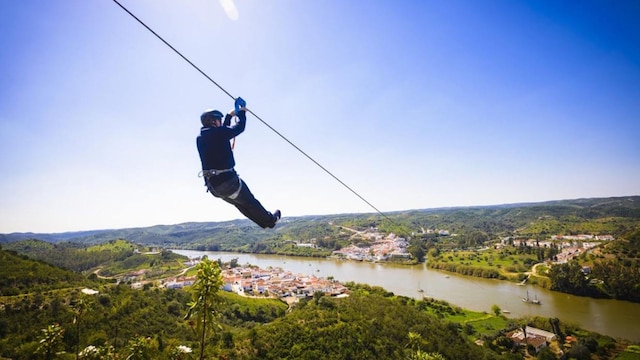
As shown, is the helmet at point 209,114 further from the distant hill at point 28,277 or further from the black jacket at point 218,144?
the distant hill at point 28,277

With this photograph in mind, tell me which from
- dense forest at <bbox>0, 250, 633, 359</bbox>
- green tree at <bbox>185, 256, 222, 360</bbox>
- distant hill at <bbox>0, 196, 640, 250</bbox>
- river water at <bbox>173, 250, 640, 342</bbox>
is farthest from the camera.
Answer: distant hill at <bbox>0, 196, 640, 250</bbox>

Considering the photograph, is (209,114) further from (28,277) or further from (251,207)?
(28,277)

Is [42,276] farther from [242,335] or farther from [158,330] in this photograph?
[242,335]

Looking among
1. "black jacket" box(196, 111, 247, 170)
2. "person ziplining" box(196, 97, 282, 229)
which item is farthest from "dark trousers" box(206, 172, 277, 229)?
"black jacket" box(196, 111, 247, 170)

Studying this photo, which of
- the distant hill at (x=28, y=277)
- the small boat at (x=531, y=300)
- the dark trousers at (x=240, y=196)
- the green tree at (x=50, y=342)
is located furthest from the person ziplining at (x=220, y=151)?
the small boat at (x=531, y=300)

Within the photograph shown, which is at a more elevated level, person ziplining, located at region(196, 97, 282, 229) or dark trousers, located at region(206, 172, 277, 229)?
person ziplining, located at region(196, 97, 282, 229)

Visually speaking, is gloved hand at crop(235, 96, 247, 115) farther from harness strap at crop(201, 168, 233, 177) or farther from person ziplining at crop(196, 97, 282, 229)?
harness strap at crop(201, 168, 233, 177)

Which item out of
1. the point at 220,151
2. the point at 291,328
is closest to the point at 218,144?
the point at 220,151
